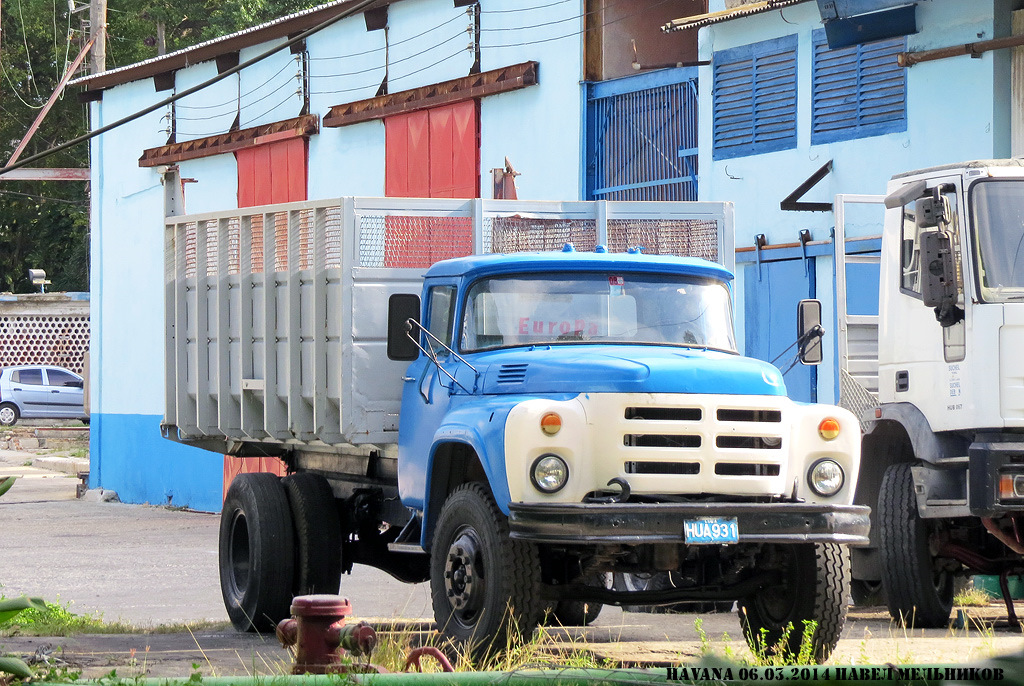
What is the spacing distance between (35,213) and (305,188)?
3058 cm

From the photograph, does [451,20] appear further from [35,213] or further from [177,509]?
[35,213]

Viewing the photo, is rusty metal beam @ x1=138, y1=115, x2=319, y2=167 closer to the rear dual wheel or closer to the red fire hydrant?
the rear dual wheel

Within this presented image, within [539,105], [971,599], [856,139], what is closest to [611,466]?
[971,599]

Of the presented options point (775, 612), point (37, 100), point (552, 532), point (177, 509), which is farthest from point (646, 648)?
point (37, 100)

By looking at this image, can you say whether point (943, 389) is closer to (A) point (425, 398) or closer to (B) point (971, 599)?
(B) point (971, 599)

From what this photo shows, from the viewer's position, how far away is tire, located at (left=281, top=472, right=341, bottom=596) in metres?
10.2

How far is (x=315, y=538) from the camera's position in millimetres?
10266

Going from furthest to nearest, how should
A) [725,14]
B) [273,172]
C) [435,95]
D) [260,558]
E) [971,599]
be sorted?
[273,172], [435,95], [725,14], [971,599], [260,558]

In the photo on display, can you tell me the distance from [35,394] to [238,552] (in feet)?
115

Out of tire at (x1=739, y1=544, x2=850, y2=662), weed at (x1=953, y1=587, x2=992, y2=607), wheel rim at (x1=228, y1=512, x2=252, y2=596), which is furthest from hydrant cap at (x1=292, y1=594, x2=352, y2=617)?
weed at (x1=953, y1=587, x2=992, y2=607)

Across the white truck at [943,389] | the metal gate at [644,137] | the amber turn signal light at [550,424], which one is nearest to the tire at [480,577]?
the amber turn signal light at [550,424]

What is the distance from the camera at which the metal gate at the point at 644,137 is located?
641 inches

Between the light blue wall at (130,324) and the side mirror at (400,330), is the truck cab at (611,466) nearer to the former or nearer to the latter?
the side mirror at (400,330)

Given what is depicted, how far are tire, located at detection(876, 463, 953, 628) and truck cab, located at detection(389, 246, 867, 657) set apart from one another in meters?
2.06
